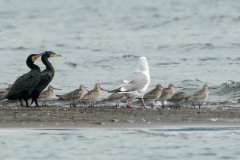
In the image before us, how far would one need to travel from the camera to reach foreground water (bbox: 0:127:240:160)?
41.3 feet

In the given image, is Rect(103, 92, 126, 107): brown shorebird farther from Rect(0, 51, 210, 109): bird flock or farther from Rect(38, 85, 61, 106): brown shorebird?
Rect(38, 85, 61, 106): brown shorebird

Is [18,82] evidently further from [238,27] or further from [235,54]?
[238,27]

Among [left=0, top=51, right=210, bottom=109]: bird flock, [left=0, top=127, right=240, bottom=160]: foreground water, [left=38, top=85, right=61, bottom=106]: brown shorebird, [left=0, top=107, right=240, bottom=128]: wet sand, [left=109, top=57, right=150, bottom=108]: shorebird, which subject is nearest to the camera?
[left=0, top=127, right=240, bottom=160]: foreground water

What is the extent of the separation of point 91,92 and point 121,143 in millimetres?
5575

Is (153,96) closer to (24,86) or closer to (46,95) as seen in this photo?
(46,95)

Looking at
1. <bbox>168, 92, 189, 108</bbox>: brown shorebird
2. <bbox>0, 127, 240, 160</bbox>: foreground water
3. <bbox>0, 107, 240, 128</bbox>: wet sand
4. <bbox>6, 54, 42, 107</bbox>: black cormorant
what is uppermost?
<bbox>6, 54, 42, 107</bbox>: black cormorant

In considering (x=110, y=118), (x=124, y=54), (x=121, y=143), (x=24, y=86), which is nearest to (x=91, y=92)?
(x=24, y=86)

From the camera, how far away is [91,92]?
1877cm

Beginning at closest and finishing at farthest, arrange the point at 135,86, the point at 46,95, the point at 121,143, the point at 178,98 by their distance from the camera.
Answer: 1. the point at 121,143
2. the point at 135,86
3. the point at 178,98
4. the point at 46,95

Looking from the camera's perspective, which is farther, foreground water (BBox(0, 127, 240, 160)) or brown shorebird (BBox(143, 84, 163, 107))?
brown shorebird (BBox(143, 84, 163, 107))

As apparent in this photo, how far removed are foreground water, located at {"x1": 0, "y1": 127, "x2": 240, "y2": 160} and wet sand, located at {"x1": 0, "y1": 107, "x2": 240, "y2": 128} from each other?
1.80ft

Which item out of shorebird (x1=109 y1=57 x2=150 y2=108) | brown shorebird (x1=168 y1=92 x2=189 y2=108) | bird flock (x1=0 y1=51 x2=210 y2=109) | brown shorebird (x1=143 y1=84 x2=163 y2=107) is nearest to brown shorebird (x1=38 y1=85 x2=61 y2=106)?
bird flock (x1=0 y1=51 x2=210 y2=109)

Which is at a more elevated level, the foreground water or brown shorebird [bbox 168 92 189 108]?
brown shorebird [bbox 168 92 189 108]

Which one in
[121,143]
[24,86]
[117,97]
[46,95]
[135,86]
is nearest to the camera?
[121,143]
